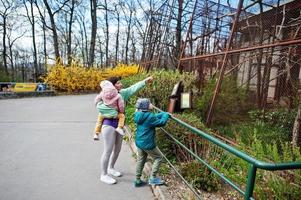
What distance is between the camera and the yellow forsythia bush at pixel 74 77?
17.6 metres

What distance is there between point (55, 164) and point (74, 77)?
46.8 feet

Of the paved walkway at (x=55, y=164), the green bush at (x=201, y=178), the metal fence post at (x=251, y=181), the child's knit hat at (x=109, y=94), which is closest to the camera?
the metal fence post at (x=251, y=181)

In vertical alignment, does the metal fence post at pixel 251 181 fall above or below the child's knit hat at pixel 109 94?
below

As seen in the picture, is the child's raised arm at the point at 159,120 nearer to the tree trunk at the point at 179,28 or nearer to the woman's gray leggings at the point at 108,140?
the woman's gray leggings at the point at 108,140

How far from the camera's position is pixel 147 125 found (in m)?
3.52

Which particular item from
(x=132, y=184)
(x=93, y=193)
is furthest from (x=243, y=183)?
(x=93, y=193)

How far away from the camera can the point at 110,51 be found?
128ft

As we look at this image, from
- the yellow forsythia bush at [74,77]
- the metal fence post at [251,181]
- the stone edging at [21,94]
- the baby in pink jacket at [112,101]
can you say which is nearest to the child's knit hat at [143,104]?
the baby in pink jacket at [112,101]

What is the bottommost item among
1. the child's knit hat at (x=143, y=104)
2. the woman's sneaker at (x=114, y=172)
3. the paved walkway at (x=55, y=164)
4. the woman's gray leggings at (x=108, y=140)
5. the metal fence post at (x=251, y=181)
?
the paved walkway at (x=55, y=164)

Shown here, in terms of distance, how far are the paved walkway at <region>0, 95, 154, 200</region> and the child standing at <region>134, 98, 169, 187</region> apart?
317mm

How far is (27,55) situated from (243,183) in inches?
1814

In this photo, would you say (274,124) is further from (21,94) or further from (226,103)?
(21,94)

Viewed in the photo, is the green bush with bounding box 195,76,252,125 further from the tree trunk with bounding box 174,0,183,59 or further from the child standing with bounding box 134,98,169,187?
the tree trunk with bounding box 174,0,183,59

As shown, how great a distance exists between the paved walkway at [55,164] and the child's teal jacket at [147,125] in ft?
2.44
